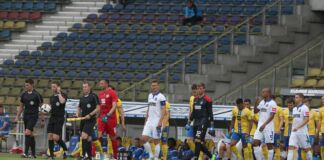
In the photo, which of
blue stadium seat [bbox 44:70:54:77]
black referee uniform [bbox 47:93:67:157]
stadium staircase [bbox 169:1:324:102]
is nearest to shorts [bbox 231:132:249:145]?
black referee uniform [bbox 47:93:67:157]

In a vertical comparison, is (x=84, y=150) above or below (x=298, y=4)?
below

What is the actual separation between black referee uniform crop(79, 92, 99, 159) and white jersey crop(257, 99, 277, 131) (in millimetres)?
4132

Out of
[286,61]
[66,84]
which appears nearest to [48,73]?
[66,84]

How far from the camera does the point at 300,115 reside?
28984mm

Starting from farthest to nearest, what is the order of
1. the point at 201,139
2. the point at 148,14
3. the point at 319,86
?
the point at 148,14 < the point at 319,86 < the point at 201,139

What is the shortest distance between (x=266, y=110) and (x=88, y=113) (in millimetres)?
4451

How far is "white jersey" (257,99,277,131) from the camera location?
97.7 feet

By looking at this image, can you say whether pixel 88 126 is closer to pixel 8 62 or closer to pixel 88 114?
pixel 88 114

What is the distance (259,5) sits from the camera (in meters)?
44.2

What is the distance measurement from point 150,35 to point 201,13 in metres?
2.19

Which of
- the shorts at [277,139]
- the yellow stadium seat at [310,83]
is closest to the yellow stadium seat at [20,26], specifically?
the yellow stadium seat at [310,83]

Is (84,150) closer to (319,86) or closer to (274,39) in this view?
(319,86)

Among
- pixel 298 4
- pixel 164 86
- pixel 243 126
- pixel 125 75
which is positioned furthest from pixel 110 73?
pixel 243 126

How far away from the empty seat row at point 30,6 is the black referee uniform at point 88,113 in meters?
18.8
